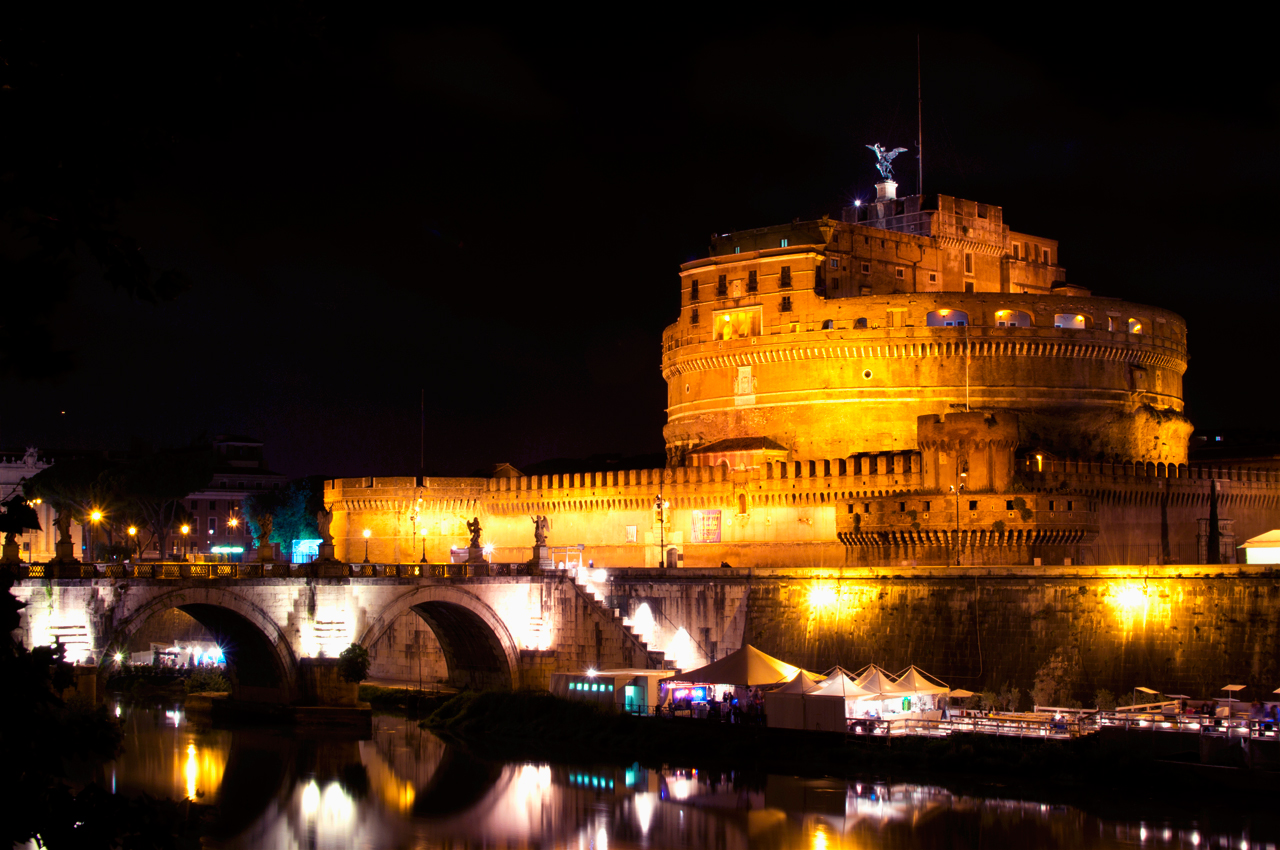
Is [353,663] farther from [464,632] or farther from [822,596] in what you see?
[822,596]

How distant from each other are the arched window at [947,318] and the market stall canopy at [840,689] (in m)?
22.1

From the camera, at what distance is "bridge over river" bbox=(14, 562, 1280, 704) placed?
1329 inches

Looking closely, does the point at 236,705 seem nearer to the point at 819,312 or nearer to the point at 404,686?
the point at 404,686

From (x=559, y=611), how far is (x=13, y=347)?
1528 inches

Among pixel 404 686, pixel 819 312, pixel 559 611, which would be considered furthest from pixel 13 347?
pixel 819 312

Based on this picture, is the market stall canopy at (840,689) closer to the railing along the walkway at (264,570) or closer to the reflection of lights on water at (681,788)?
the reflection of lights on water at (681,788)

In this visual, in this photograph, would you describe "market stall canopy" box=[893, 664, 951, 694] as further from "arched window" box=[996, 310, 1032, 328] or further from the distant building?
the distant building

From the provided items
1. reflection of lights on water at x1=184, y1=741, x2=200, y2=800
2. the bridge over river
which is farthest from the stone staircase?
reflection of lights on water at x1=184, y1=741, x2=200, y2=800

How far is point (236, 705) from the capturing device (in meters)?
44.6

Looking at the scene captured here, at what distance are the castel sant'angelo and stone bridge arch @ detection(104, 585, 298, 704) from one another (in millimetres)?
14175

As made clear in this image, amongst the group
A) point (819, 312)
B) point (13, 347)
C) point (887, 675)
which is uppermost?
point (819, 312)

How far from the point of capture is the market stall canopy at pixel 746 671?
3684 cm

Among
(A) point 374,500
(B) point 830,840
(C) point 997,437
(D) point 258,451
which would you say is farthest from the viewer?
(D) point 258,451

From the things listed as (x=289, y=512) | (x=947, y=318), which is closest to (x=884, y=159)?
(x=947, y=318)
